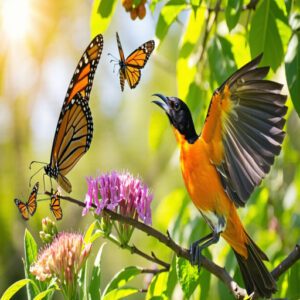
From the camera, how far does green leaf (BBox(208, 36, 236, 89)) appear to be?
2947 mm

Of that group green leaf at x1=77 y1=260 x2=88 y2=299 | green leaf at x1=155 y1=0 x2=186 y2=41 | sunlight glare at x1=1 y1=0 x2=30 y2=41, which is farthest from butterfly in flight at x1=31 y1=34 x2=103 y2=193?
sunlight glare at x1=1 y1=0 x2=30 y2=41

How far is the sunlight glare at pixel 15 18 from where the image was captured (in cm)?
575

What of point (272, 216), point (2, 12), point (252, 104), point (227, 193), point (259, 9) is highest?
point (2, 12)

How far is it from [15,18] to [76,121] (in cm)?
349

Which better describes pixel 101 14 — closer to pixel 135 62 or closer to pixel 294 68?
pixel 135 62

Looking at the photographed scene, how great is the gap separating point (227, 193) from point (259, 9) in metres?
0.73

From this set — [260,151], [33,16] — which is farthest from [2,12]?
[260,151]

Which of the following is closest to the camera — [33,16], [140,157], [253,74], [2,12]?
[253,74]

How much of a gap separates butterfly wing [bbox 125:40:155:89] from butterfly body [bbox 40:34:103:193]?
141 mm

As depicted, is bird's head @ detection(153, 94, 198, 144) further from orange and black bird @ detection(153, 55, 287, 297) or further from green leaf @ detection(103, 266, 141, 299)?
green leaf @ detection(103, 266, 141, 299)

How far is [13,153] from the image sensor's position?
746 cm

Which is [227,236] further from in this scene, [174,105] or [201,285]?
[174,105]

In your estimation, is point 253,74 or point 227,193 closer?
point 253,74

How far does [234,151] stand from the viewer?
265cm
